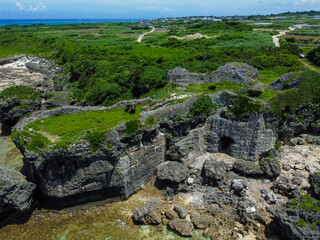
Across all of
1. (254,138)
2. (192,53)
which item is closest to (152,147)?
(254,138)

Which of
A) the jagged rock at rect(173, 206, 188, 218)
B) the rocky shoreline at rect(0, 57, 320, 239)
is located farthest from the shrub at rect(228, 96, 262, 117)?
the jagged rock at rect(173, 206, 188, 218)

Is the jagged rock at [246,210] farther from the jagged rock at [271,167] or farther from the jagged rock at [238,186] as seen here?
the jagged rock at [271,167]

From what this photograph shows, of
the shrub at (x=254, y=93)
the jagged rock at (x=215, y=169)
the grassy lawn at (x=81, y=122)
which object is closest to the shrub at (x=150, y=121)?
the grassy lawn at (x=81, y=122)

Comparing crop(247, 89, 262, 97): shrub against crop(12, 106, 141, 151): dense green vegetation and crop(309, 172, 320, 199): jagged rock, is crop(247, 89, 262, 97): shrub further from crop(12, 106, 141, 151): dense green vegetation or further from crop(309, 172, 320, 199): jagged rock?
crop(12, 106, 141, 151): dense green vegetation

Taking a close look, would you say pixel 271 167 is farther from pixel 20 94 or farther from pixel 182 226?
pixel 20 94

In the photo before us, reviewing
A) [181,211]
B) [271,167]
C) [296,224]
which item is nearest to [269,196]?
[271,167]
